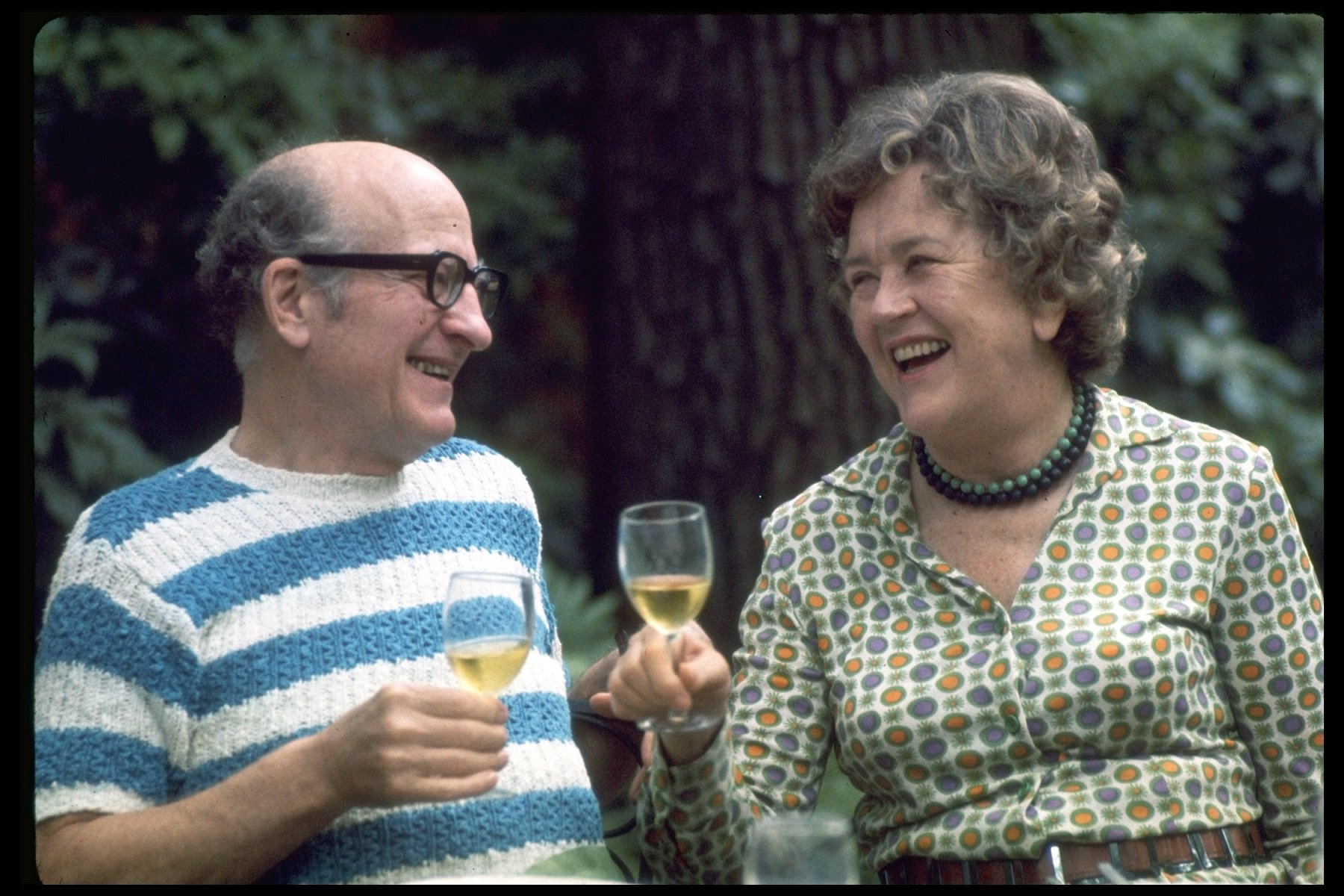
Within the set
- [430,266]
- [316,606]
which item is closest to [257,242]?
[430,266]

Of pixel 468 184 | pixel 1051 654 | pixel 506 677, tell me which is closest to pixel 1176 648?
pixel 1051 654

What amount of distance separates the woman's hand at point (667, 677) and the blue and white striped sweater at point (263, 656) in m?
0.47

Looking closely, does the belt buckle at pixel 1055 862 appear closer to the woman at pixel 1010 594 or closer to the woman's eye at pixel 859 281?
the woman at pixel 1010 594

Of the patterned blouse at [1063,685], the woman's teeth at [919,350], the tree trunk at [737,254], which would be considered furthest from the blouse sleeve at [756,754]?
the tree trunk at [737,254]

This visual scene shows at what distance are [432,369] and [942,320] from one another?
0.97 metres

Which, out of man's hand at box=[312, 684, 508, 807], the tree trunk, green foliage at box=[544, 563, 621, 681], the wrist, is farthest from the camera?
green foliage at box=[544, 563, 621, 681]

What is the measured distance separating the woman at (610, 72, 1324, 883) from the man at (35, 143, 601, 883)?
43 centimetres

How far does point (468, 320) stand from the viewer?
10.2 feet

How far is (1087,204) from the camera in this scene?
3162mm

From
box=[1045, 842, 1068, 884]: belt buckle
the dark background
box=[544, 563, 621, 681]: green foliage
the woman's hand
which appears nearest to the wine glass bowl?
the woman's hand

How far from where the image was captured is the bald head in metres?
3.07

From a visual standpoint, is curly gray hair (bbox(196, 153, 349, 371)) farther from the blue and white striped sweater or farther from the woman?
the woman

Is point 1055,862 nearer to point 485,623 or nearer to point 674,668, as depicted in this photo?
point 674,668
